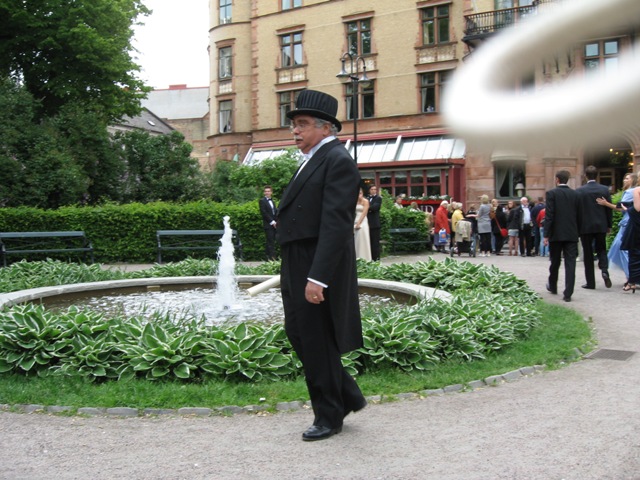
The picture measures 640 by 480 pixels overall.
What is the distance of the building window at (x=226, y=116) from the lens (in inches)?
1719

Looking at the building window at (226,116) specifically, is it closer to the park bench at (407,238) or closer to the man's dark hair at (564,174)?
the park bench at (407,238)

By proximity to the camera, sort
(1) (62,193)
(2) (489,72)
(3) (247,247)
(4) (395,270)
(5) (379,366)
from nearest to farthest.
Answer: (2) (489,72) → (5) (379,366) → (4) (395,270) → (3) (247,247) → (1) (62,193)

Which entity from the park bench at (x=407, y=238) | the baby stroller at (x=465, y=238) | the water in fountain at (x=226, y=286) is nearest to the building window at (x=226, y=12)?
the park bench at (x=407, y=238)

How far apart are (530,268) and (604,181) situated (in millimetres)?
15326

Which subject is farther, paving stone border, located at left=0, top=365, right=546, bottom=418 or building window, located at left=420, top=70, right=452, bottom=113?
paving stone border, located at left=0, top=365, right=546, bottom=418

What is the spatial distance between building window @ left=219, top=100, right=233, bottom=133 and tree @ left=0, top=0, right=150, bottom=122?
1428 cm

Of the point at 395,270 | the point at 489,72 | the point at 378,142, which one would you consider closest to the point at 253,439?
the point at 489,72

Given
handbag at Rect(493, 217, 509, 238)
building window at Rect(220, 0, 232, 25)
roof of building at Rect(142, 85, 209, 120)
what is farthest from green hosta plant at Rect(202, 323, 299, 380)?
roof of building at Rect(142, 85, 209, 120)

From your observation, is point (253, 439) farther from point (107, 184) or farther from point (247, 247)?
point (107, 184)

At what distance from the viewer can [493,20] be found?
1826mm

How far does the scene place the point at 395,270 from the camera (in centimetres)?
1223

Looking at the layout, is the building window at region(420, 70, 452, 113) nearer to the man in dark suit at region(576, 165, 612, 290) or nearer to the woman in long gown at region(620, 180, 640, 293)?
the man in dark suit at region(576, 165, 612, 290)

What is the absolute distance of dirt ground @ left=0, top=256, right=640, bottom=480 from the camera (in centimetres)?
410

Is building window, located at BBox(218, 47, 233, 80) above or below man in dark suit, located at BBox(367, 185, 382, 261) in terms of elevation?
above
